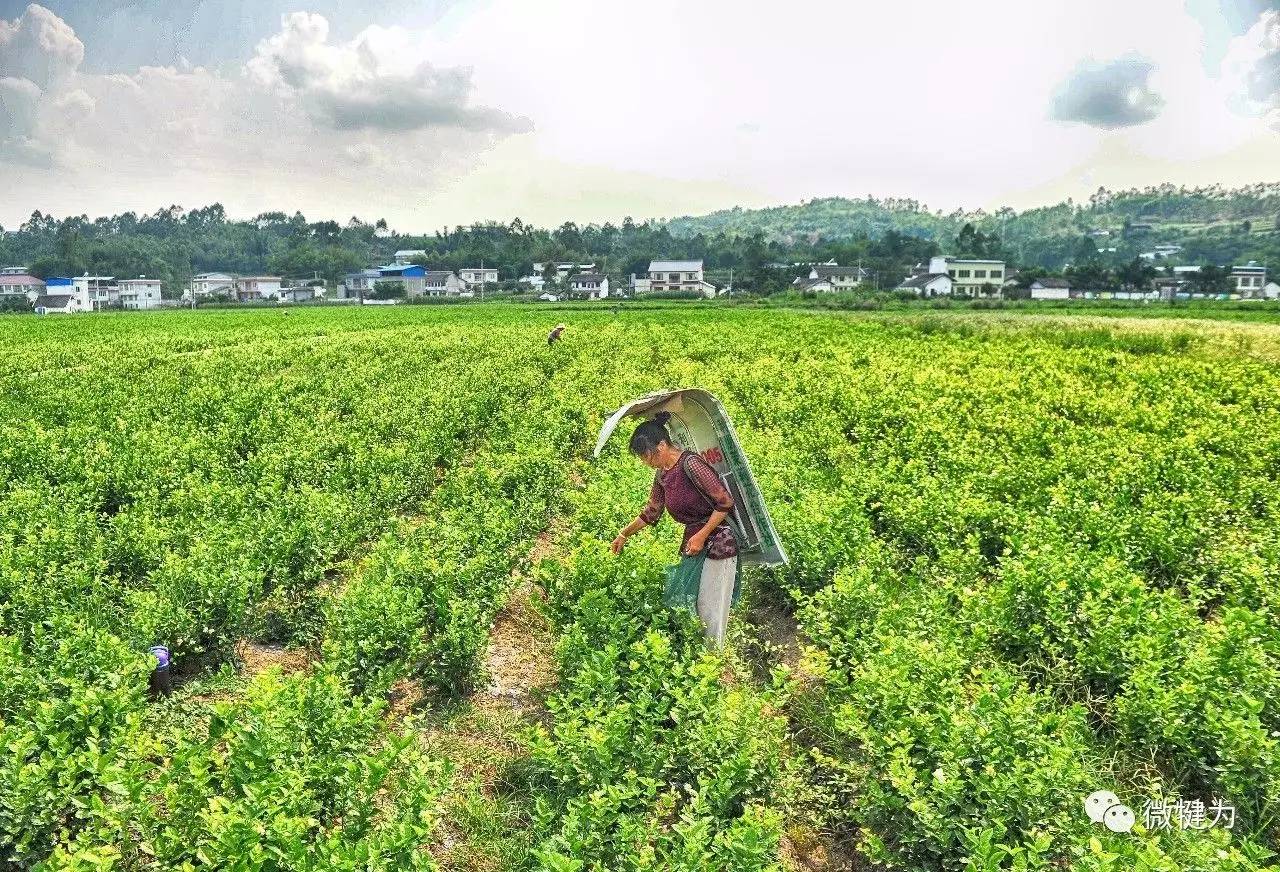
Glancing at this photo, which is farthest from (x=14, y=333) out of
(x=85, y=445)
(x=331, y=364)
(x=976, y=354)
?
(x=976, y=354)

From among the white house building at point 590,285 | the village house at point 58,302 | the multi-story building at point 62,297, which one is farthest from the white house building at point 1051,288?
the village house at point 58,302

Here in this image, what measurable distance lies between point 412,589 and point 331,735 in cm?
179

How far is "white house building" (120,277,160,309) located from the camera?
101819mm

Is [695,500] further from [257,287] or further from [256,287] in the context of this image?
[256,287]

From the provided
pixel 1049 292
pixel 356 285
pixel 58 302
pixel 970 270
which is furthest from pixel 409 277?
pixel 1049 292

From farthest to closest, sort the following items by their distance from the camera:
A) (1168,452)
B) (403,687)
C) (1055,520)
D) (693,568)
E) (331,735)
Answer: (1168,452)
(1055,520)
(403,687)
(693,568)
(331,735)

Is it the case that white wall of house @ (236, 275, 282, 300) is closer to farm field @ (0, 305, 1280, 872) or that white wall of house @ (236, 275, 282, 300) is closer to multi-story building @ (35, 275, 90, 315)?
multi-story building @ (35, 275, 90, 315)

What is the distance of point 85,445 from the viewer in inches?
472

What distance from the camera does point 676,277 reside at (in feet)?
347

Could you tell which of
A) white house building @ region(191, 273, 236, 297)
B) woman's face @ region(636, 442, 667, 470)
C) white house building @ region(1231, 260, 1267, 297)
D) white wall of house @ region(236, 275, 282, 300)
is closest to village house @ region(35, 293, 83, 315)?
Result: white wall of house @ region(236, 275, 282, 300)

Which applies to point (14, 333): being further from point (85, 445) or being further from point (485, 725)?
point (485, 725)

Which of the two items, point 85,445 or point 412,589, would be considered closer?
point 412,589

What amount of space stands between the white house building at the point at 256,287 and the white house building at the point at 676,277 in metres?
50.4

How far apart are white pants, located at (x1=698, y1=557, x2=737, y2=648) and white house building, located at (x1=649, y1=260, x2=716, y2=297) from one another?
3869 inches
